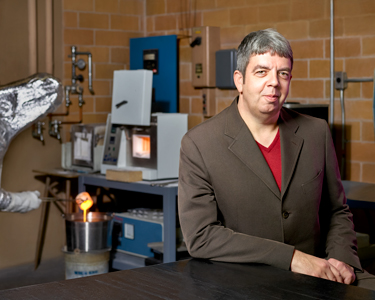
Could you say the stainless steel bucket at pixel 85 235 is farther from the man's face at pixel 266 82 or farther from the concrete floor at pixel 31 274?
the man's face at pixel 266 82

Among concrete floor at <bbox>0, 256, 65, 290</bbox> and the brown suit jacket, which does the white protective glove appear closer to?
concrete floor at <bbox>0, 256, 65, 290</bbox>

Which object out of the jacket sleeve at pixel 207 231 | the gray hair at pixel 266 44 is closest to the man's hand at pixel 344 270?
the jacket sleeve at pixel 207 231

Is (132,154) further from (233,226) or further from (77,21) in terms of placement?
(233,226)

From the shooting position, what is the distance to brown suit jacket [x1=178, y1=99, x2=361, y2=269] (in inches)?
66.9

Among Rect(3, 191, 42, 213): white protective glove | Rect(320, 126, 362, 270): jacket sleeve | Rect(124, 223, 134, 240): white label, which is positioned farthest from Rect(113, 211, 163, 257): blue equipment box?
Rect(320, 126, 362, 270): jacket sleeve

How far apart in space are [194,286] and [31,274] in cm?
318

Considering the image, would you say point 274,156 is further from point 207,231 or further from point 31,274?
point 31,274

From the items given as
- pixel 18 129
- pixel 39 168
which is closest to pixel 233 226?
pixel 18 129

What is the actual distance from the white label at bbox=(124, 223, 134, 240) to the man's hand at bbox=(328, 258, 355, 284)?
7.69 feet

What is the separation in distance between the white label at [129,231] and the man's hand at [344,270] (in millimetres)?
2343

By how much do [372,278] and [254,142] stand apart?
54 cm

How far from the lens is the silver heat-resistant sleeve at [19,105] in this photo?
2830 millimetres

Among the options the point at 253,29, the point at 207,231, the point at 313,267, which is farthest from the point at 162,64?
the point at 313,267

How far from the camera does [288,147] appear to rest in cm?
181
